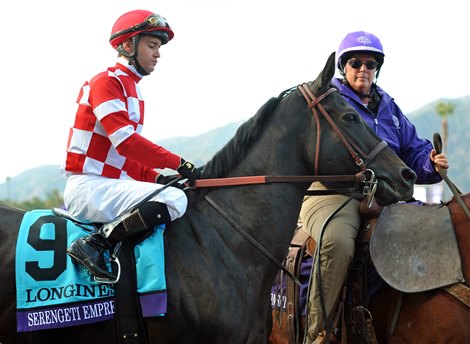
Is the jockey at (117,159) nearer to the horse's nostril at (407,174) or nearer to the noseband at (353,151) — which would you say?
the noseband at (353,151)

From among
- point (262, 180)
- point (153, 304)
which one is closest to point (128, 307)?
point (153, 304)

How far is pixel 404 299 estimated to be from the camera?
16.2ft

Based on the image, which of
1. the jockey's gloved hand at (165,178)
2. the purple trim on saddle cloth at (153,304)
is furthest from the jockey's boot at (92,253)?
the jockey's gloved hand at (165,178)

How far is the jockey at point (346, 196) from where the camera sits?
17.0ft

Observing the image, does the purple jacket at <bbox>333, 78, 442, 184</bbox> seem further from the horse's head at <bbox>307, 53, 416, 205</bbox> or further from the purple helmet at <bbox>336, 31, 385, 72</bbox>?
the horse's head at <bbox>307, 53, 416, 205</bbox>

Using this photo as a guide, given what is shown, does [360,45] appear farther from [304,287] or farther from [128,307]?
[128,307]

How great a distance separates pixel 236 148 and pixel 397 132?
1.98m

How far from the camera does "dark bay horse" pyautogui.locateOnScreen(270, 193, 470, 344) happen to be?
183 inches

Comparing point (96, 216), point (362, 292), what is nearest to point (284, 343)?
point (362, 292)

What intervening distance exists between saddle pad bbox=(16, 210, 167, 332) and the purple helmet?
2.69 m

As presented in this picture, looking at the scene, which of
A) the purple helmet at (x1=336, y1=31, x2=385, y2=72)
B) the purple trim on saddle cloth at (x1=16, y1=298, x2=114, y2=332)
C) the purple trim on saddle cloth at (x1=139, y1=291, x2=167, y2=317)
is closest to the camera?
the purple trim on saddle cloth at (x1=16, y1=298, x2=114, y2=332)

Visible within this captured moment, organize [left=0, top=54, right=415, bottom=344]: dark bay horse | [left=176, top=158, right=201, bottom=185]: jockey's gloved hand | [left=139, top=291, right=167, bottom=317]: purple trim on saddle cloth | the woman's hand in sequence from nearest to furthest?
1. [left=139, top=291, right=167, bottom=317]: purple trim on saddle cloth
2. [left=0, top=54, right=415, bottom=344]: dark bay horse
3. [left=176, top=158, right=201, bottom=185]: jockey's gloved hand
4. the woman's hand

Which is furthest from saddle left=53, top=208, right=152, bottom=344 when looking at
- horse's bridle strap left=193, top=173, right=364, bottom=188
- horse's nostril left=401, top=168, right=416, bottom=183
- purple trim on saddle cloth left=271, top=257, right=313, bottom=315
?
horse's nostril left=401, top=168, right=416, bottom=183

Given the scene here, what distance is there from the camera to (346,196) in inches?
221
